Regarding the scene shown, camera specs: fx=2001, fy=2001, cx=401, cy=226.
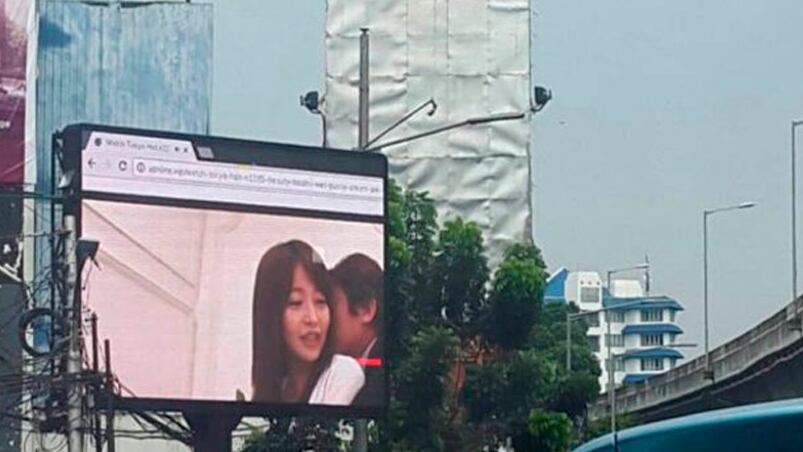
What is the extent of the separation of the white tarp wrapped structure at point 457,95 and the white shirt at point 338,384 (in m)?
10.6

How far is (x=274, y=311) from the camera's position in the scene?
18.8m

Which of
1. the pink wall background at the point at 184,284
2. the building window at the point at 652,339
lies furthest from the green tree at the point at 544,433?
the building window at the point at 652,339

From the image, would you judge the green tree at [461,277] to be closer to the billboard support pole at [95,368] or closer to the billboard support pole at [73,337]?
the billboard support pole at [95,368]

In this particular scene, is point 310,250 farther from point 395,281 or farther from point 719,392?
point 719,392

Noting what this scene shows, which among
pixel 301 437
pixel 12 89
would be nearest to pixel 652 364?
pixel 12 89

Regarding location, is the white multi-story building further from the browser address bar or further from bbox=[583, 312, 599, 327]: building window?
the browser address bar

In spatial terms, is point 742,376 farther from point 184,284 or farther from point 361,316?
point 184,284

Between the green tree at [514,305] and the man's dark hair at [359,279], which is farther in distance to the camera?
the green tree at [514,305]

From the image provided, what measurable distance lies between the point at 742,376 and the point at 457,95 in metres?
6.10

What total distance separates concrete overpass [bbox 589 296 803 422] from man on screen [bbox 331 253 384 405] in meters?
5.24

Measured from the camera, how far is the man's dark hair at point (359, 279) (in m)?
19.2

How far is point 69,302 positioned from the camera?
17.5 metres

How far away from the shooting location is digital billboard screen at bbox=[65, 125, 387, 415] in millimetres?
17812

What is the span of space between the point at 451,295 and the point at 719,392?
32.2 ft
